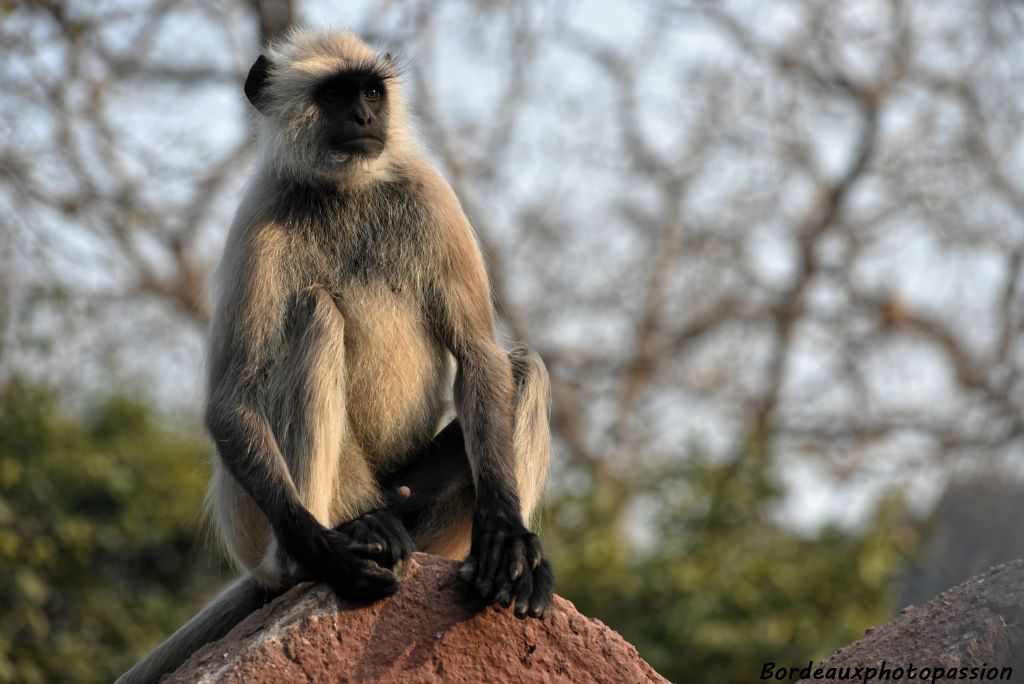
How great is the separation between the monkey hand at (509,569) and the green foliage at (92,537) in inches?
133

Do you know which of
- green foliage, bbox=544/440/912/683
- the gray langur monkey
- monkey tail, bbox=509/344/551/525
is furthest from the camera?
green foliage, bbox=544/440/912/683

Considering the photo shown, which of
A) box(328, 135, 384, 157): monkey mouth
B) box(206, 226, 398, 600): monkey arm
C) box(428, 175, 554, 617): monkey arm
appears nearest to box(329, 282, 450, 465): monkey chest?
box(428, 175, 554, 617): monkey arm

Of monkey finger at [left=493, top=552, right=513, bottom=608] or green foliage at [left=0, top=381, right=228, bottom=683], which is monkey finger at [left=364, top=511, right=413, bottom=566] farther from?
green foliage at [left=0, top=381, right=228, bottom=683]

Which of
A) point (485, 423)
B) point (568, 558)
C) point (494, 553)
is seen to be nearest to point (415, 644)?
point (494, 553)

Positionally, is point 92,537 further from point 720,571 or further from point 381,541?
point 381,541

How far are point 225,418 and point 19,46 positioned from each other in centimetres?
403

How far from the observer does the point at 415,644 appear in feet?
11.2

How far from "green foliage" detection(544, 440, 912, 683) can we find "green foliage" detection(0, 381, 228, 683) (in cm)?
261

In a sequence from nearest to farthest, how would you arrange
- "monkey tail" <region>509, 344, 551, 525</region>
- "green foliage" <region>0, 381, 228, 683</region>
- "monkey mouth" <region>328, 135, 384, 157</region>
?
"monkey tail" <region>509, 344, 551, 525</region> < "monkey mouth" <region>328, 135, 384, 157</region> < "green foliage" <region>0, 381, 228, 683</region>

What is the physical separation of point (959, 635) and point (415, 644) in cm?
136

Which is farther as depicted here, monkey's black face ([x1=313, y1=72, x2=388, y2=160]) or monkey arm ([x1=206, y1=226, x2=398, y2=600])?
monkey's black face ([x1=313, y1=72, x2=388, y2=160])

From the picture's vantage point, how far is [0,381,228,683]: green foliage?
23.3 ft

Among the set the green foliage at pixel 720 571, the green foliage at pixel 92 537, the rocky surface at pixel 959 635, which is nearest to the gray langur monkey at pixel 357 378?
the rocky surface at pixel 959 635

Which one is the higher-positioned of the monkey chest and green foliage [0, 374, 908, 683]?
the monkey chest
